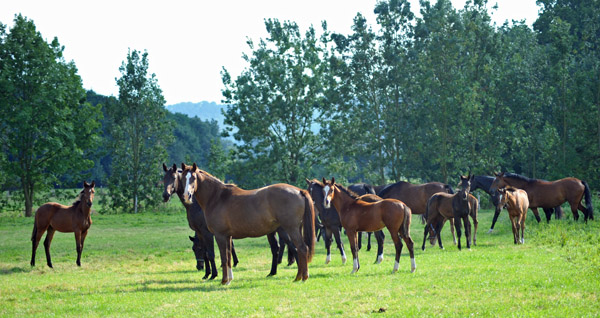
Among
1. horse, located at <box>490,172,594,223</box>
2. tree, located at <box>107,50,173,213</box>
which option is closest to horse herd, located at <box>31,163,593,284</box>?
horse, located at <box>490,172,594,223</box>

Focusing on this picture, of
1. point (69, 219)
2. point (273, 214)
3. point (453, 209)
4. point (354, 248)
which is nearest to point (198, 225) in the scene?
point (273, 214)

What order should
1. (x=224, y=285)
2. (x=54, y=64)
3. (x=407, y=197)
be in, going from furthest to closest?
1. (x=54, y=64)
2. (x=407, y=197)
3. (x=224, y=285)

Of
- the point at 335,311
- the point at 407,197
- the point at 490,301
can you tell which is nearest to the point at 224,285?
the point at 335,311

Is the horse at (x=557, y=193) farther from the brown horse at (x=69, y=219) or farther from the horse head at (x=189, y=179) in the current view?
the brown horse at (x=69, y=219)

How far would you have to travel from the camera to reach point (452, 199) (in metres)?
19.3

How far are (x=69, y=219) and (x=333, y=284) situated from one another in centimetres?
991

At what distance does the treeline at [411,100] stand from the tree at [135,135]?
23.6 feet

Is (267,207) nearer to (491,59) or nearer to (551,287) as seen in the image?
(551,287)

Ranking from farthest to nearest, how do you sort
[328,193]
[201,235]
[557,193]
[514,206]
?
[557,193]
[514,206]
[201,235]
[328,193]

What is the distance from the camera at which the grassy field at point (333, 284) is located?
9.34m

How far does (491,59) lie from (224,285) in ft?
117

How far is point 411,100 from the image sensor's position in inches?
1865

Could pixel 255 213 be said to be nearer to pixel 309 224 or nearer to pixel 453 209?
pixel 309 224

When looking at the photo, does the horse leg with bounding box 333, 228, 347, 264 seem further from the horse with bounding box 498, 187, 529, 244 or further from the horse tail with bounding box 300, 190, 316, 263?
the horse with bounding box 498, 187, 529, 244
